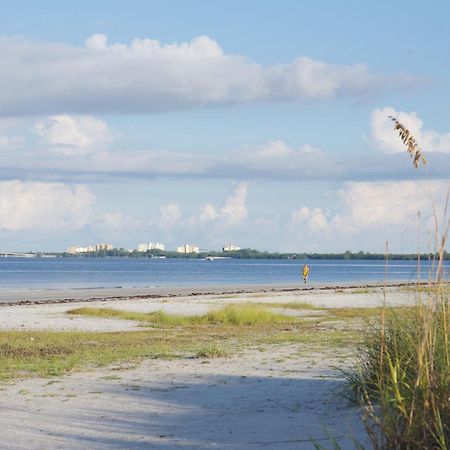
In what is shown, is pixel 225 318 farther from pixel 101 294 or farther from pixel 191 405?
pixel 101 294

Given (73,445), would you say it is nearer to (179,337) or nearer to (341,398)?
(341,398)

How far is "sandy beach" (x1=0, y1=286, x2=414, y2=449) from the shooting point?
943 cm

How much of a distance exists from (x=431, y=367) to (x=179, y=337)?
14.7 m

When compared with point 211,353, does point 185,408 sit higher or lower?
lower

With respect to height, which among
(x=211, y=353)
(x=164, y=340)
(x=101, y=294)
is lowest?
(x=101, y=294)

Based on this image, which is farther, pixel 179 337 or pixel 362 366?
pixel 179 337

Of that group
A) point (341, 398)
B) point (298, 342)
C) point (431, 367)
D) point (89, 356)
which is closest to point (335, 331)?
point (298, 342)

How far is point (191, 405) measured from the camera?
11.2 m

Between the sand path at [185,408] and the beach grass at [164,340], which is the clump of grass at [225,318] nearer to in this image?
the beach grass at [164,340]

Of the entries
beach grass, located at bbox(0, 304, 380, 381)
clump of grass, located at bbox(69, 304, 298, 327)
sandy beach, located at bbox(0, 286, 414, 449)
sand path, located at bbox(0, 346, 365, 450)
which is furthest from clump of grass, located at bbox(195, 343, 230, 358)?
clump of grass, located at bbox(69, 304, 298, 327)

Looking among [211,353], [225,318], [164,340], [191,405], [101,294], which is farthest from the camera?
[101,294]

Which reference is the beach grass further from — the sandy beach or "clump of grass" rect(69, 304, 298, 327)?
the sandy beach

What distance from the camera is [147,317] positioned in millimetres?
29328

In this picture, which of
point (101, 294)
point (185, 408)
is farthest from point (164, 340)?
point (101, 294)
